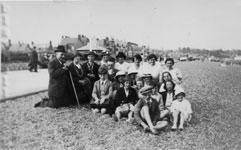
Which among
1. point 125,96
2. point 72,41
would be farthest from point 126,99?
point 72,41

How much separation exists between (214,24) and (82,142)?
265 cm

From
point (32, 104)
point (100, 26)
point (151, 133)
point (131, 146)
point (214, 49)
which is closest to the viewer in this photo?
point (131, 146)

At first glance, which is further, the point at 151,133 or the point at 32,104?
the point at 32,104

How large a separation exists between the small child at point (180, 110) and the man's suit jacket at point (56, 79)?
2.11 m

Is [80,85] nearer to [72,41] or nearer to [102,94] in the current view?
[102,94]

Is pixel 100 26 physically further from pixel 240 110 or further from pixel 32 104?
pixel 240 110

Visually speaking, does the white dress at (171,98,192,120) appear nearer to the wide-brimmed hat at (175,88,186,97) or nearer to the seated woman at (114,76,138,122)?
the wide-brimmed hat at (175,88,186,97)

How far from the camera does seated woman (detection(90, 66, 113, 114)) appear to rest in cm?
430

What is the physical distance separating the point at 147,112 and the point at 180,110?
1.90 feet

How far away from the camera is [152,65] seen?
175 inches

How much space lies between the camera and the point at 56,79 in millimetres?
4574

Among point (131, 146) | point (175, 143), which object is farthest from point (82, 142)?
point (175, 143)

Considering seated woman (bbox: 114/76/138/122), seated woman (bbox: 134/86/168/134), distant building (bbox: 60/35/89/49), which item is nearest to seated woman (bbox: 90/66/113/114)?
seated woman (bbox: 114/76/138/122)

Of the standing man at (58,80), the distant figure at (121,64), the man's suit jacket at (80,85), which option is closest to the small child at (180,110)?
the distant figure at (121,64)
